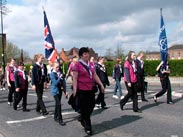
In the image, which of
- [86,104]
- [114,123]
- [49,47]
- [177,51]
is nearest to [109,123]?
[114,123]

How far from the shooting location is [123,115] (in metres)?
9.78

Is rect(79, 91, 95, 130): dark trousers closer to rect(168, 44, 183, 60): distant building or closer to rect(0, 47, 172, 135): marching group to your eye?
rect(0, 47, 172, 135): marching group

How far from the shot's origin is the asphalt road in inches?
297

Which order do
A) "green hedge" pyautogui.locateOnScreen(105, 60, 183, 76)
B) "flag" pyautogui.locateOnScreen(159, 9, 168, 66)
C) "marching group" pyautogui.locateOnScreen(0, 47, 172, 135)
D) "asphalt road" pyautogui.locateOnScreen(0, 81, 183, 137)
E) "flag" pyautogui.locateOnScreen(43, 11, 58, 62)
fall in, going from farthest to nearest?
"green hedge" pyautogui.locateOnScreen(105, 60, 183, 76)
"flag" pyautogui.locateOnScreen(159, 9, 168, 66)
"flag" pyautogui.locateOnScreen(43, 11, 58, 62)
"asphalt road" pyautogui.locateOnScreen(0, 81, 183, 137)
"marching group" pyautogui.locateOnScreen(0, 47, 172, 135)

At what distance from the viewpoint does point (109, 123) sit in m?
8.66

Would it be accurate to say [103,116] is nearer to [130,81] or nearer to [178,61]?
[130,81]

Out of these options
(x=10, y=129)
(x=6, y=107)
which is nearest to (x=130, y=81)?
(x=10, y=129)

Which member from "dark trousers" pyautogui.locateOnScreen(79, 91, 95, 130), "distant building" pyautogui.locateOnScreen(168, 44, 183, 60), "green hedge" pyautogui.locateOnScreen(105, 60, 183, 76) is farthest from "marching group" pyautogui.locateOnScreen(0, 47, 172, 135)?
"distant building" pyautogui.locateOnScreen(168, 44, 183, 60)

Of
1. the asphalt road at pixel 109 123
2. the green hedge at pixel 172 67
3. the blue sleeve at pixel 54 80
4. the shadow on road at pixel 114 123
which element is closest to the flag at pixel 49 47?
the asphalt road at pixel 109 123

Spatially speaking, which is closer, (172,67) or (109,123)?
(109,123)

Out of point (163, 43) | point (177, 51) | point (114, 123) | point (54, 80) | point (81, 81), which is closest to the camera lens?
point (81, 81)

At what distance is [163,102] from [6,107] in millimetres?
6087

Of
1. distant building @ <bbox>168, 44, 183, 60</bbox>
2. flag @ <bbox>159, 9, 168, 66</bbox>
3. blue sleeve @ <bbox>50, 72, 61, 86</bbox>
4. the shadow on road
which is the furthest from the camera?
distant building @ <bbox>168, 44, 183, 60</bbox>

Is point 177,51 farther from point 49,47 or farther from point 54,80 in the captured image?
point 54,80
